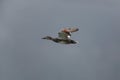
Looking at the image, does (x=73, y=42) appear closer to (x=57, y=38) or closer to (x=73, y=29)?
(x=57, y=38)

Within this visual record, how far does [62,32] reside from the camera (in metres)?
49.1

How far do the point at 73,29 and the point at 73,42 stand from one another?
816 cm

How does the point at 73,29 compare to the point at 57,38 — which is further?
the point at 73,29

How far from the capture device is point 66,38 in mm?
46406

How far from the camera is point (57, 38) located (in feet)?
152

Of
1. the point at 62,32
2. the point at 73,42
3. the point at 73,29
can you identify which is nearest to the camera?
the point at 73,42

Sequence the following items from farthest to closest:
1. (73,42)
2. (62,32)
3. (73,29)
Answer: (73,29) < (62,32) < (73,42)

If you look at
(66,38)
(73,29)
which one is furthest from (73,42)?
(73,29)

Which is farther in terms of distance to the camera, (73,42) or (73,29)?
(73,29)

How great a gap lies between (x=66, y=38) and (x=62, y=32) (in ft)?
9.50

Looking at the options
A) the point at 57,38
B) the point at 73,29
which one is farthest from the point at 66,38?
the point at 73,29

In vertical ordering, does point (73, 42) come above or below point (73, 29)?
below

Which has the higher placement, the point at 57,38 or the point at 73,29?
the point at 73,29

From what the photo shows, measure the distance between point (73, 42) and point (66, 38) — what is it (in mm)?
1834
